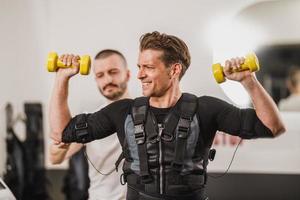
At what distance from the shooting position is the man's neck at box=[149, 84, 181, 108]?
1127 mm

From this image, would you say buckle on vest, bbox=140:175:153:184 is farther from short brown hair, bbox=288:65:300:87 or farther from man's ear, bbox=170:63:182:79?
short brown hair, bbox=288:65:300:87

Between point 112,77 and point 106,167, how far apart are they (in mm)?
285

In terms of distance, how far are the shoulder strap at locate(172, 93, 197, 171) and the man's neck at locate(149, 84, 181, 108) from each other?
0.04m

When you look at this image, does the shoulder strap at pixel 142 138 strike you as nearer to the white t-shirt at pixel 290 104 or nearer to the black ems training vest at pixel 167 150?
the black ems training vest at pixel 167 150

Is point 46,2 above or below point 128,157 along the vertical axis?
above

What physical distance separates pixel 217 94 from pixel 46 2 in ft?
2.22

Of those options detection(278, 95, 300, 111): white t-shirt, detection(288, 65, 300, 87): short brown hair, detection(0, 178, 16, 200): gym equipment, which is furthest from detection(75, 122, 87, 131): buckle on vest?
detection(288, 65, 300, 87): short brown hair

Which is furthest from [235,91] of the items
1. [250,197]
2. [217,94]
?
[250,197]

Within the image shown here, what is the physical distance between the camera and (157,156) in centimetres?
109

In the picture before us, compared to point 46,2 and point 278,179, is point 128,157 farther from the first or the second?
point 46,2

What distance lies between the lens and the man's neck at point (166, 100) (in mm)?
1127

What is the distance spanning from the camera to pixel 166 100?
3.71 ft

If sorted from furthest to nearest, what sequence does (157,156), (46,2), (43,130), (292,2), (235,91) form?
(43,130) → (46,2) → (292,2) → (235,91) → (157,156)

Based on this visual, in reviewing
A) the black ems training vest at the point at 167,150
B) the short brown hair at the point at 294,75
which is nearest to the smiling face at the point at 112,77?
the black ems training vest at the point at 167,150
